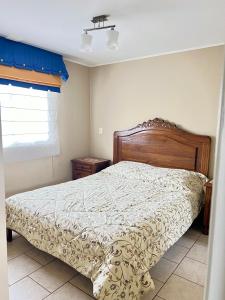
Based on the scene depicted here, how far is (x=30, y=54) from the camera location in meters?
3.02

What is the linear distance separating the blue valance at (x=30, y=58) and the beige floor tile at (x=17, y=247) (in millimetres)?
2134

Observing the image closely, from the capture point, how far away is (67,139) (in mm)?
3803

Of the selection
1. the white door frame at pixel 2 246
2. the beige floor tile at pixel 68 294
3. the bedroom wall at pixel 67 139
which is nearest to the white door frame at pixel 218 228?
the white door frame at pixel 2 246

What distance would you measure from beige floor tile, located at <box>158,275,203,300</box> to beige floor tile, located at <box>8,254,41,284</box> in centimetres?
115

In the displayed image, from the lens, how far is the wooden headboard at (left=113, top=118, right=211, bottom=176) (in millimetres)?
3014

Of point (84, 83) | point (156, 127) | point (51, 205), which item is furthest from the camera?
point (84, 83)

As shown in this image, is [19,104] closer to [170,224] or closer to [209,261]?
[170,224]

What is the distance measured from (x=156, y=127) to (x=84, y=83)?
1.57m

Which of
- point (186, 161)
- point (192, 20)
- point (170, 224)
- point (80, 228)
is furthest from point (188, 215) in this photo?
point (192, 20)

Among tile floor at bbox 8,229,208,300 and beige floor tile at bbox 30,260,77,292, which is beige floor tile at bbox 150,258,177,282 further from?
beige floor tile at bbox 30,260,77,292

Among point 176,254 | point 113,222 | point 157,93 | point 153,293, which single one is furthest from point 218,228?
point 157,93

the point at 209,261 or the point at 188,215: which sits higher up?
the point at 209,261

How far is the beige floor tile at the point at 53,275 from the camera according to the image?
186 centimetres

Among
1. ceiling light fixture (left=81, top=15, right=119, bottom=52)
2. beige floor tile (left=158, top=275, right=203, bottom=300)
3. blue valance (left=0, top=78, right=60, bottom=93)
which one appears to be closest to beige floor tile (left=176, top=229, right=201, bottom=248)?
beige floor tile (left=158, top=275, right=203, bottom=300)
